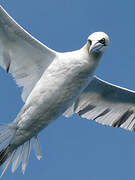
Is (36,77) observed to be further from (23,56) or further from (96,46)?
(96,46)

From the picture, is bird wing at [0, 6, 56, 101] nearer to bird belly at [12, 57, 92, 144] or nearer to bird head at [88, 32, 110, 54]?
bird belly at [12, 57, 92, 144]

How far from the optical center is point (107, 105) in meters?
23.1

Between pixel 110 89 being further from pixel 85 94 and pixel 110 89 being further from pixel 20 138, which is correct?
pixel 20 138

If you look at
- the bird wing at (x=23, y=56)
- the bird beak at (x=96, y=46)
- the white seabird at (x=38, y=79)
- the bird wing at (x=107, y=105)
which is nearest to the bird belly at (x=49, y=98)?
the white seabird at (x=38, y=79)

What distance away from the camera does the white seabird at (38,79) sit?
19.6 m

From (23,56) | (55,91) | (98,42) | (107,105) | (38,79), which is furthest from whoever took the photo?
(107,105)

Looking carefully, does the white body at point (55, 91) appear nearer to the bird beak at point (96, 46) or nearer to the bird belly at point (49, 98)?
the bird belly at point (49, 98)

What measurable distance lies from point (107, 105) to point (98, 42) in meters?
4.33

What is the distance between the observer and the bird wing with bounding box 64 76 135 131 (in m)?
22.3

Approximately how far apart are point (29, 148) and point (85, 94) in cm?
278

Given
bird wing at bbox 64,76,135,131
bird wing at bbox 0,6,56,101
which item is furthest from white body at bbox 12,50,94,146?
bird wing at bbox 64,76,135,131

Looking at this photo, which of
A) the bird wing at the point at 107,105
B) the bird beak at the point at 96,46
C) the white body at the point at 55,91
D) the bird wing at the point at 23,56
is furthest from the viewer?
the bird wing at the point at 107,105

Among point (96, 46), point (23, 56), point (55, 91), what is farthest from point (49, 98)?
point (96, 46)

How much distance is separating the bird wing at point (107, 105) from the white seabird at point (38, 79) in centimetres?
7
